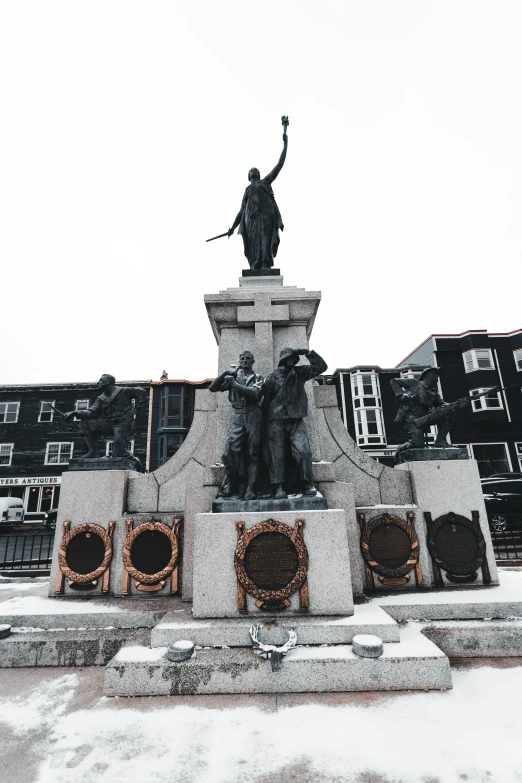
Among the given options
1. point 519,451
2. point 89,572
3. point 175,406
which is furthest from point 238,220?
point 519,451

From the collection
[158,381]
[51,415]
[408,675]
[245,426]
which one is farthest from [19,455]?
[408,675]

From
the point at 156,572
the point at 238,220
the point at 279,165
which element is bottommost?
the point at 156,572

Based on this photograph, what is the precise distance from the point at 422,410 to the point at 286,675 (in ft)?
17.2

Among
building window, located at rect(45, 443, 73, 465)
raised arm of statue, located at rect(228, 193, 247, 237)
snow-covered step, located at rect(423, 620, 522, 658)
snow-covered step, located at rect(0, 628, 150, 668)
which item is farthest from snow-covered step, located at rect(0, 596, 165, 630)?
building window, located at rect(45, 443, 73, 465)

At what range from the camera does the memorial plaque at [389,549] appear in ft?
20.7

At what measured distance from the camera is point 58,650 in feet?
16.7

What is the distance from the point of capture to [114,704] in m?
3.97

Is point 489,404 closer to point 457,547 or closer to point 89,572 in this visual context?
point 457,547

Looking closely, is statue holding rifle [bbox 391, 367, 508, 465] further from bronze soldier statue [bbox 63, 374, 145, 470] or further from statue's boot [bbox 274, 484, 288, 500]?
bronze soldier statue [bbox 63, 374, 145, 470]

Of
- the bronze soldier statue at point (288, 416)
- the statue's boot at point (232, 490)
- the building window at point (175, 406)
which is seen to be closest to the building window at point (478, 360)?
the building window at point (175, 406)

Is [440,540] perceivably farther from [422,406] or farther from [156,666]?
[156,666]

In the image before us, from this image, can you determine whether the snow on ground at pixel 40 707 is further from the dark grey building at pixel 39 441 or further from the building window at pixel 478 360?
the building window at pixel 478 360

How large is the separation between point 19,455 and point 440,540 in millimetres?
40864

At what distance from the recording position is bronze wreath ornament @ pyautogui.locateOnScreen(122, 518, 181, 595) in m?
6.41
